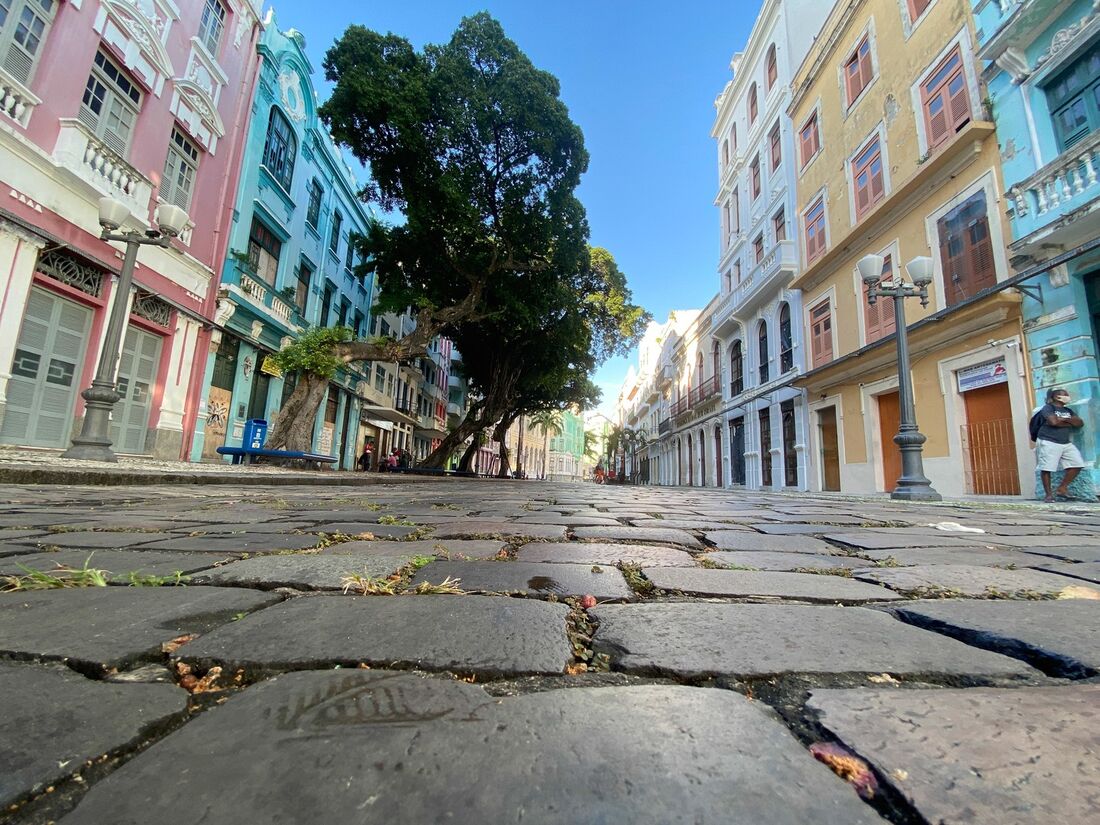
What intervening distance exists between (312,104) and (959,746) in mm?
20705

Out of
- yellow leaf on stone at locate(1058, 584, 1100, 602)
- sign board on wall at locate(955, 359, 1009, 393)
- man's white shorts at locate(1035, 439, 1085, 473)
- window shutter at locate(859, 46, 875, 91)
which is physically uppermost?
window shutter at locate(859, 46, 875, 91)

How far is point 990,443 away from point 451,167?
1308cm

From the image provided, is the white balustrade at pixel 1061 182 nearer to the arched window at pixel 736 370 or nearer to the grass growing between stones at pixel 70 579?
the grass growing between stones at pixel 70 579

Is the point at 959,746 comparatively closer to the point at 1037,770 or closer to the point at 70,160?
the point at 1037,770

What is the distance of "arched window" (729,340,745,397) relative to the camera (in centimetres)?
2016

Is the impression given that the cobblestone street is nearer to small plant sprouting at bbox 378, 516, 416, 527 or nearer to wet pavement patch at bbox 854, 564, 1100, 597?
wet pavement patch at bbox 854, 564, 1100, 597

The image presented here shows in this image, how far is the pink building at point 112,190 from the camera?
7.88 meters

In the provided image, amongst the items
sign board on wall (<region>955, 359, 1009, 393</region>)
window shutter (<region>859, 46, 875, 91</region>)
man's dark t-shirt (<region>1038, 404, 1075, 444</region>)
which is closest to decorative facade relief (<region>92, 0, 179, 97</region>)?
window shutter (<region>859, 46, 875, 91</region>)

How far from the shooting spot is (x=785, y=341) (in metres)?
16.7

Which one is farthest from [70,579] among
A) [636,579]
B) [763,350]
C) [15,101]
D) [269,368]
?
[763,350]

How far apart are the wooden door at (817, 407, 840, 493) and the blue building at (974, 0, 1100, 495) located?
5.72 metres

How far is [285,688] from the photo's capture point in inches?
30.6

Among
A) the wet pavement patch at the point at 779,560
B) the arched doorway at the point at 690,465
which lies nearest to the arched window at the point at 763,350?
the arched doorway at the point at 690,465

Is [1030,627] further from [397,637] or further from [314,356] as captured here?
[314,356]
